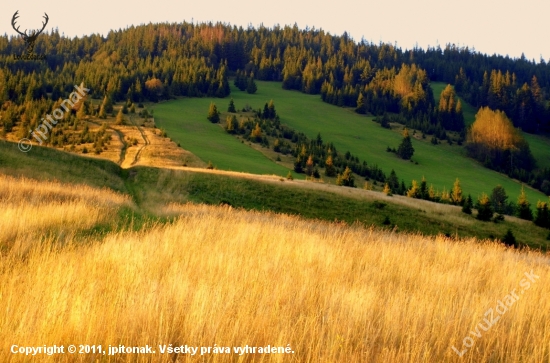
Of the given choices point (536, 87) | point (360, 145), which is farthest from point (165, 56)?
point (536, 87)

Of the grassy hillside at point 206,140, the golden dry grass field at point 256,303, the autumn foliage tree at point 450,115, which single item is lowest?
the grassy hillside at point 206,140

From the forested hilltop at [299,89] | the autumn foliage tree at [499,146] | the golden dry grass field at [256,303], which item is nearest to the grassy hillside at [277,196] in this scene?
the golden dry grass field at [256,303]

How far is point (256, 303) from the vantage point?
4441 millimetres

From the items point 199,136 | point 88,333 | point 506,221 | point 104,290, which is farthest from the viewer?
point 199,136

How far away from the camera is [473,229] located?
36.6m

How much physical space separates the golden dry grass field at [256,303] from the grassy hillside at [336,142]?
6274cm

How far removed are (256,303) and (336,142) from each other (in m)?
112

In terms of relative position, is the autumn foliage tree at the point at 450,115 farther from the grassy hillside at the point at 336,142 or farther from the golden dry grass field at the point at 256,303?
the golden dry grass field at the point at 256,303

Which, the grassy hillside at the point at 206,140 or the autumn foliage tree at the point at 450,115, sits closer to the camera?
the grassy hillside at the point at 206,140

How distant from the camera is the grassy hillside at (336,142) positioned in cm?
8438

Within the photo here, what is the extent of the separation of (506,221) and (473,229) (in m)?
6.66

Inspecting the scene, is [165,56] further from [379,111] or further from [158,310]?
[158,310]

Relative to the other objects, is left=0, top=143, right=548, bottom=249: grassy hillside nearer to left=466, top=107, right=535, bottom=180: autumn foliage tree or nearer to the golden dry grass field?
the golden dry grass field

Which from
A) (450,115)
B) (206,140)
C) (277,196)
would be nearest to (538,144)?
(450,115)
